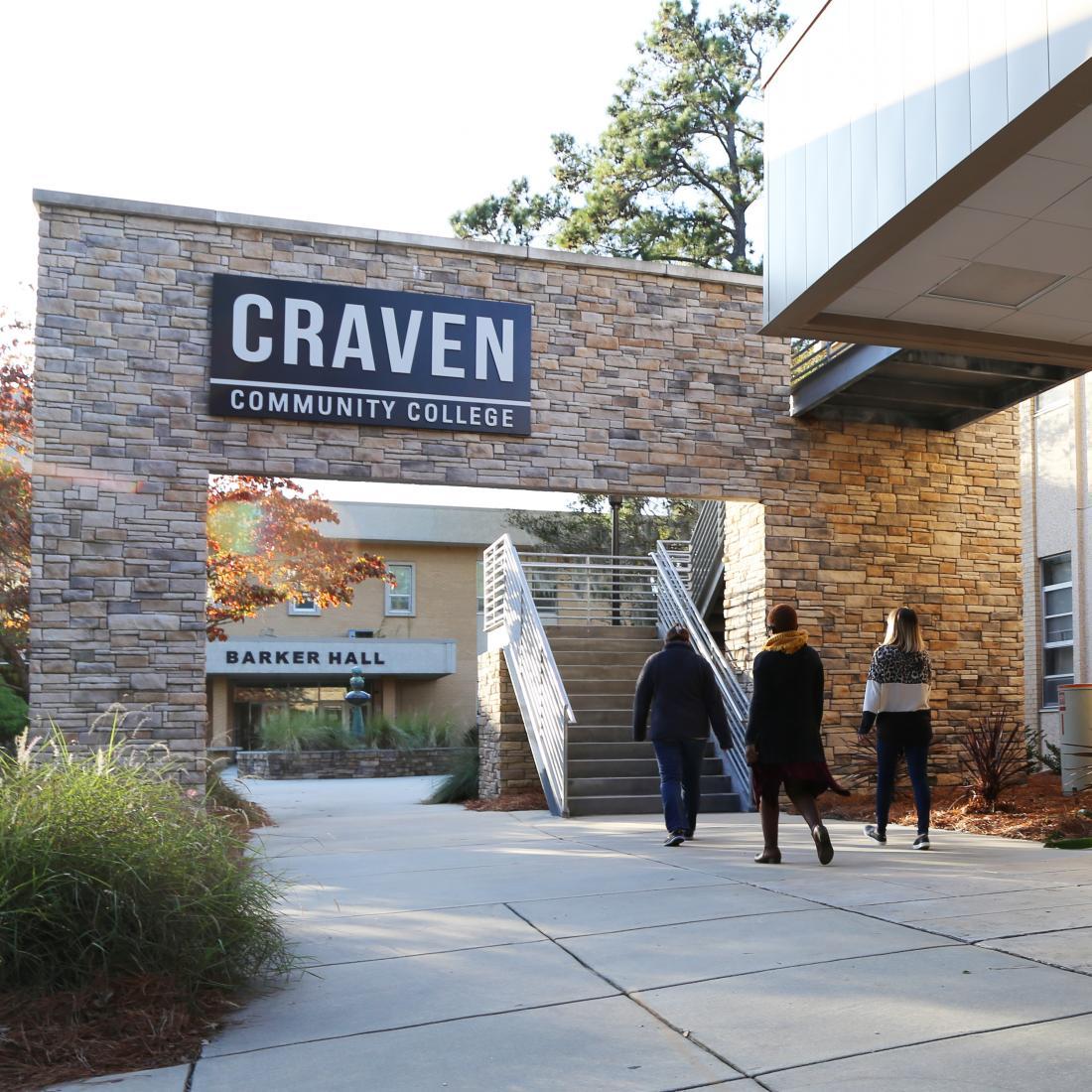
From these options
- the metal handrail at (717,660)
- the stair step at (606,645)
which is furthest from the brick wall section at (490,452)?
the stair step at (606,645)

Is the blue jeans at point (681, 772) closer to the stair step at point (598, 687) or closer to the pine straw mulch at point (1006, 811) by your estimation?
the pine straw mulch at point (1006, 811)

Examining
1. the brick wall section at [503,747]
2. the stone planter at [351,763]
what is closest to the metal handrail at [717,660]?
the brick wall section at [503,747]

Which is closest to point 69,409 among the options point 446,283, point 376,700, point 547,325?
point 446,283

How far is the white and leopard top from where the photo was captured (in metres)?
8.90

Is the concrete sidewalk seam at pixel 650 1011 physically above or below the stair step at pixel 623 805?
above

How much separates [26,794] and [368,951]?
5.69 feet

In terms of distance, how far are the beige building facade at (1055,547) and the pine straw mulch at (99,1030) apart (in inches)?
602

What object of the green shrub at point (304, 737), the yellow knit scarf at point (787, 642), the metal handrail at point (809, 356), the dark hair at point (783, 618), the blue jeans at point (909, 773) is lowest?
the green shrub at point (304, 737)

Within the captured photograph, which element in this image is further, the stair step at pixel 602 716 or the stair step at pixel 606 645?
the stair step at pixel 606 645

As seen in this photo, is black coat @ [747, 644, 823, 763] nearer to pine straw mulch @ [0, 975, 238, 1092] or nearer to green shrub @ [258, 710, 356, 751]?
pine straw mulch @ [0, 975, 238, 1092]

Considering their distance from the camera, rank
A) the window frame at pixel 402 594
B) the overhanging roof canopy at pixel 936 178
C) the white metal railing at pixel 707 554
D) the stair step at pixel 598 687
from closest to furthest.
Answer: the overhanging roof canopy at pixel 936 178
the stair step at pixel 598 687
the white metal railing at pixel 707 554
the window frame at pixel 402 594

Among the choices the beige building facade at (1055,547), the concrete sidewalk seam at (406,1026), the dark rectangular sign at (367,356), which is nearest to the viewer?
the concrete sidewalk seam at (406,1026)

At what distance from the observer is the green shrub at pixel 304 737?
2736 centimetres

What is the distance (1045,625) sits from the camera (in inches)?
715
